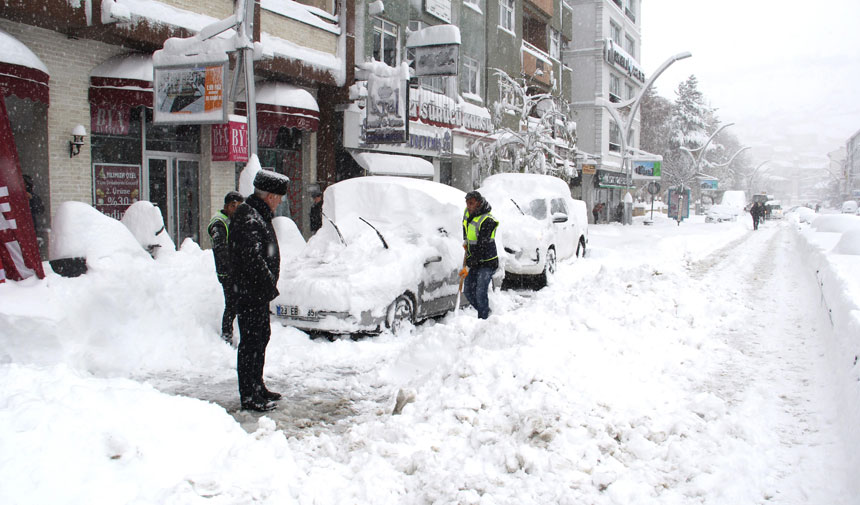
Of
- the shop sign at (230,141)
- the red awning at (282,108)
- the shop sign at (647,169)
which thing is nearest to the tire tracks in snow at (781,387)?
the red awning at (282,108)

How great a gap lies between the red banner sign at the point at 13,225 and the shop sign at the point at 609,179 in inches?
1424

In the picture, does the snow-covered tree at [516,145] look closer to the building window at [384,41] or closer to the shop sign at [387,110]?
the building window at [384,41]

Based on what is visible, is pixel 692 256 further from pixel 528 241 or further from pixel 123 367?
pixel 123 367

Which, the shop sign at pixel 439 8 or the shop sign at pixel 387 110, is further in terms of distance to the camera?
the shop sign at pixel 439 8

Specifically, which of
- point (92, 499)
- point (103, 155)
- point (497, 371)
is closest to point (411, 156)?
point (103, 155)

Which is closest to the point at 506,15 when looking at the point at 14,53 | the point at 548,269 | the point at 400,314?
the point at 548,269

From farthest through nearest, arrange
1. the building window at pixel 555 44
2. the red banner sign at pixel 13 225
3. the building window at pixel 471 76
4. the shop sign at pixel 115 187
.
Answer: the building window at pixel 555 44 → the building window at pixel 471 76 → the shop sign at pixel 115 187 → the red banner sign at pixel 13 225

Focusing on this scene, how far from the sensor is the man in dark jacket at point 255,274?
4.86 metres

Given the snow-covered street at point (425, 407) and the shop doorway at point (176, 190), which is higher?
the shop doorway at point (176, 190)

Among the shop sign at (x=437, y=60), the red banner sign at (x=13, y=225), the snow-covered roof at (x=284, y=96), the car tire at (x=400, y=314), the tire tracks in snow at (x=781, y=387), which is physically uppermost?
the shop sign at (x=437, y=60)

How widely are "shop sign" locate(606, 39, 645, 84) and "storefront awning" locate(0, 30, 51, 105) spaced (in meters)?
35.7

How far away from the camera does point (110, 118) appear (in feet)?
38.9

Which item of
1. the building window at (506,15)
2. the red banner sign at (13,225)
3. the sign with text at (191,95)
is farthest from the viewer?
the building window at (506,15)

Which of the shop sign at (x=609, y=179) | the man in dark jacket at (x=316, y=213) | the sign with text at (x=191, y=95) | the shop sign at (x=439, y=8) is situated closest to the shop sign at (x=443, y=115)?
the shop sign at (x=439, y=8)
